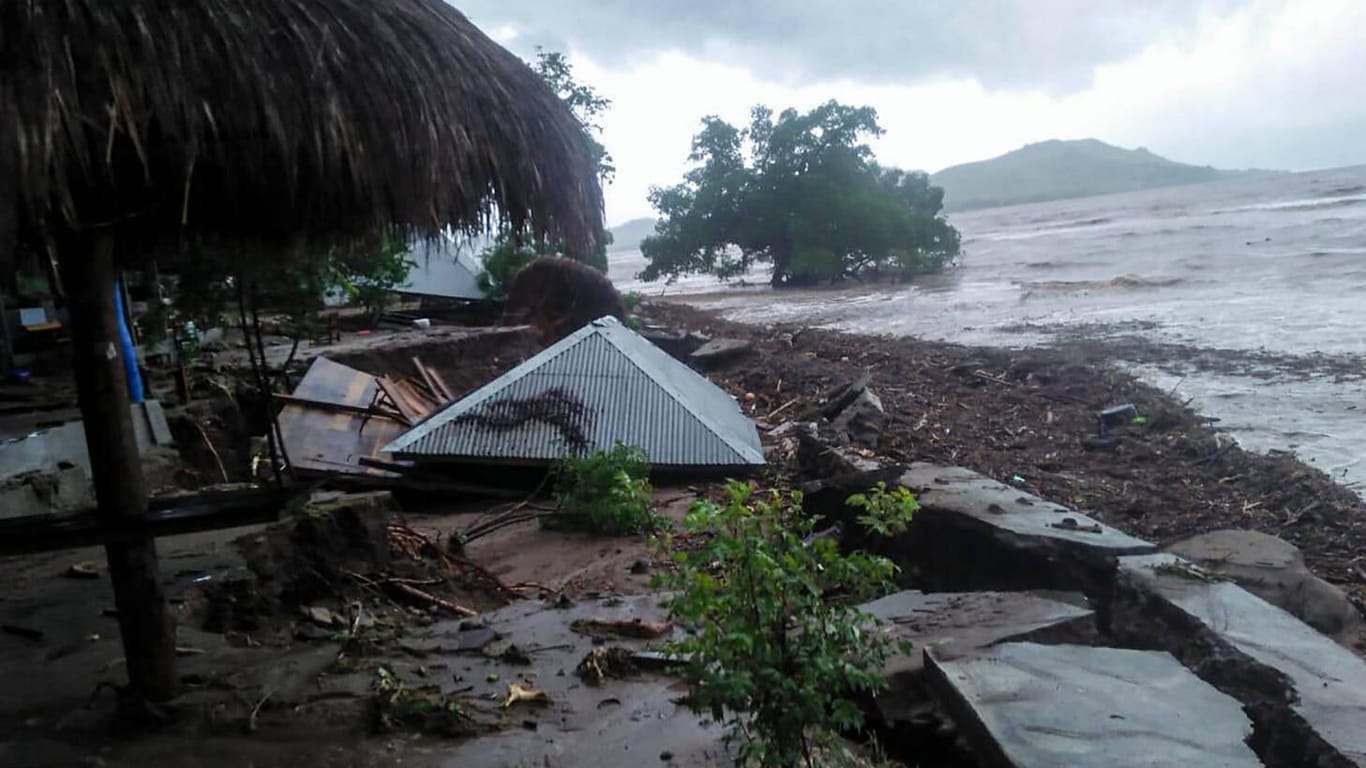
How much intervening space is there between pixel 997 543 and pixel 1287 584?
1.14 m

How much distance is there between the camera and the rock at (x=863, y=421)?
27.4 ft

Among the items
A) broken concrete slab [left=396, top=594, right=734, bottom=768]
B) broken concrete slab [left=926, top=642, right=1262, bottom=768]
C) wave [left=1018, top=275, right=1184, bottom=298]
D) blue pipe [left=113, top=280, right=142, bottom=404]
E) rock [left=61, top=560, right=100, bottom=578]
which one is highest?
blue pipe [left=113, top=280, right=142, bottom=404]

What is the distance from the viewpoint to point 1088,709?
2850 millimetres

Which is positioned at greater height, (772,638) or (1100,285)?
(772,638)

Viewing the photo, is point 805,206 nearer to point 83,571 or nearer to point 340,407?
point 340,407

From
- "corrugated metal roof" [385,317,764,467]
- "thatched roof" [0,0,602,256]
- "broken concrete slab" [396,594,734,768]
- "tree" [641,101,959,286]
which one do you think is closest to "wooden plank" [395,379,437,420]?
"corrugated metal roof" [385,317,764,467]

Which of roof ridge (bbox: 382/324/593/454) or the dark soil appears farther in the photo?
roof ridge (bbox: 382/324/593/454)

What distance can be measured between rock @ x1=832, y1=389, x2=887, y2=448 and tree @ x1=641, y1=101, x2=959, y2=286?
20.5m

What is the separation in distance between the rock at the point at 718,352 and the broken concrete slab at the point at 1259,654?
9616mm

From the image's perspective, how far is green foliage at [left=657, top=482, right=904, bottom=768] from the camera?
243cm

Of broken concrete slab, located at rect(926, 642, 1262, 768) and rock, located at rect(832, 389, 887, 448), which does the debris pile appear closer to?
broken concrete slab, located at rect(926, 642, 1262, 768)

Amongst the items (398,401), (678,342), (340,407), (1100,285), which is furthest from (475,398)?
(1100,285)

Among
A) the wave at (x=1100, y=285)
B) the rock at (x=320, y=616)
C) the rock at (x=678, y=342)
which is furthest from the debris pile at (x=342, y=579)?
the wave at (x=1100, y=285)

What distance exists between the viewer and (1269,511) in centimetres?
604
